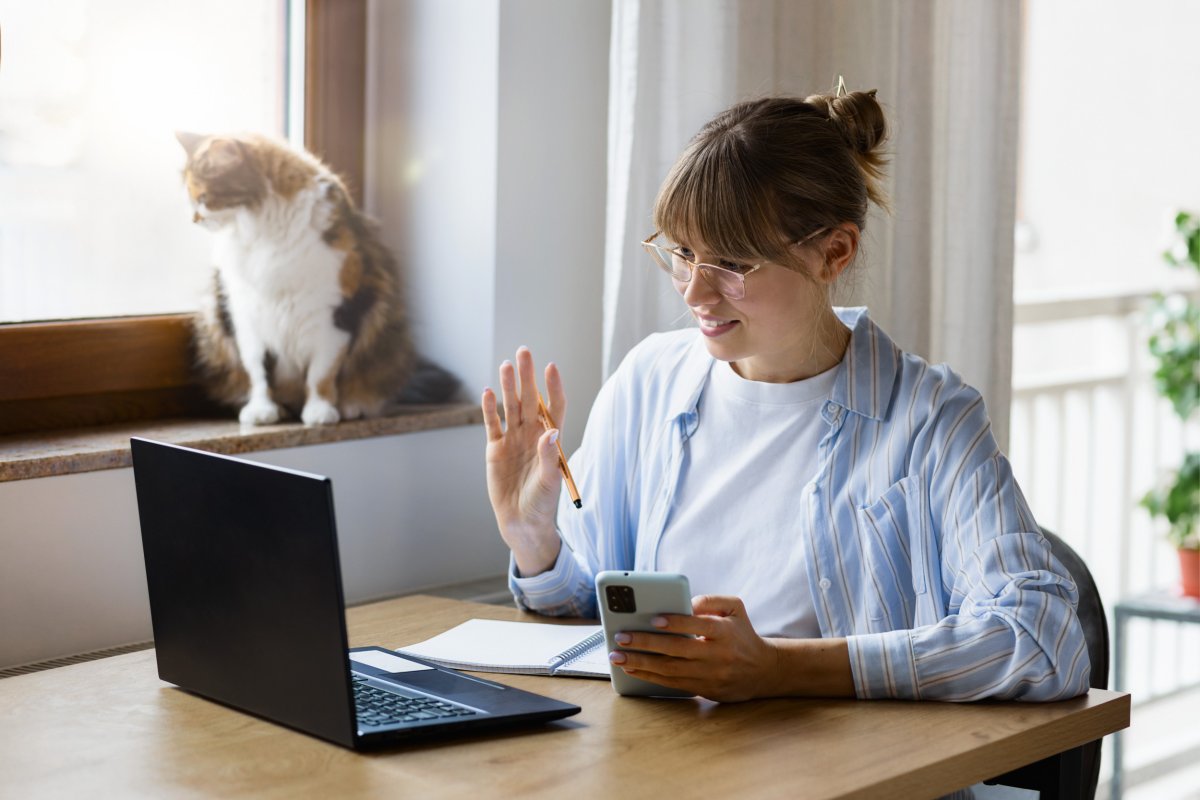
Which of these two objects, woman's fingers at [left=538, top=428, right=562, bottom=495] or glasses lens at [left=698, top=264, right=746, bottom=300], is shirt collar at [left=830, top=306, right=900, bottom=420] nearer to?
glasses lens at [left=698, top=264, right=746, bottom=300]

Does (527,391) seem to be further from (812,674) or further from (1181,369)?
(1181,369)

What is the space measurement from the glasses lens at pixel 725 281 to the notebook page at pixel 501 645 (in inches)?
15.8

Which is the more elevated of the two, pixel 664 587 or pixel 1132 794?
pixel 664 587

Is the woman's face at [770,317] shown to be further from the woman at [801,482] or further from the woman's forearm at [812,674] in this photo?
the woman's forearm at [812,674]

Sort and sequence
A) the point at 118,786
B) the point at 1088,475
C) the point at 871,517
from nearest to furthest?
the point at 118,786 → the point at 871,517 → the point at 1088,475

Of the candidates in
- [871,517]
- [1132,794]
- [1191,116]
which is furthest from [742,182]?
[1191,116]

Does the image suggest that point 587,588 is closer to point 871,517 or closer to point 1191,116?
point 871,517

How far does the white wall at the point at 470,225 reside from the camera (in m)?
2.11

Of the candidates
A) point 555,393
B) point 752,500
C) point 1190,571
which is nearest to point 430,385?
point 555,393

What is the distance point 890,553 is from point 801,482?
135 millimetres

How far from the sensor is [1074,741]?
128 centimetres

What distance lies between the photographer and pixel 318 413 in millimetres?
2021

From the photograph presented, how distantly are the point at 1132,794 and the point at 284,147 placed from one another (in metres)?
2.28

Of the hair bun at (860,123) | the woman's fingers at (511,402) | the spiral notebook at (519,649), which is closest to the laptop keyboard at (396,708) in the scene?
the spiral notebook at (519,649)
